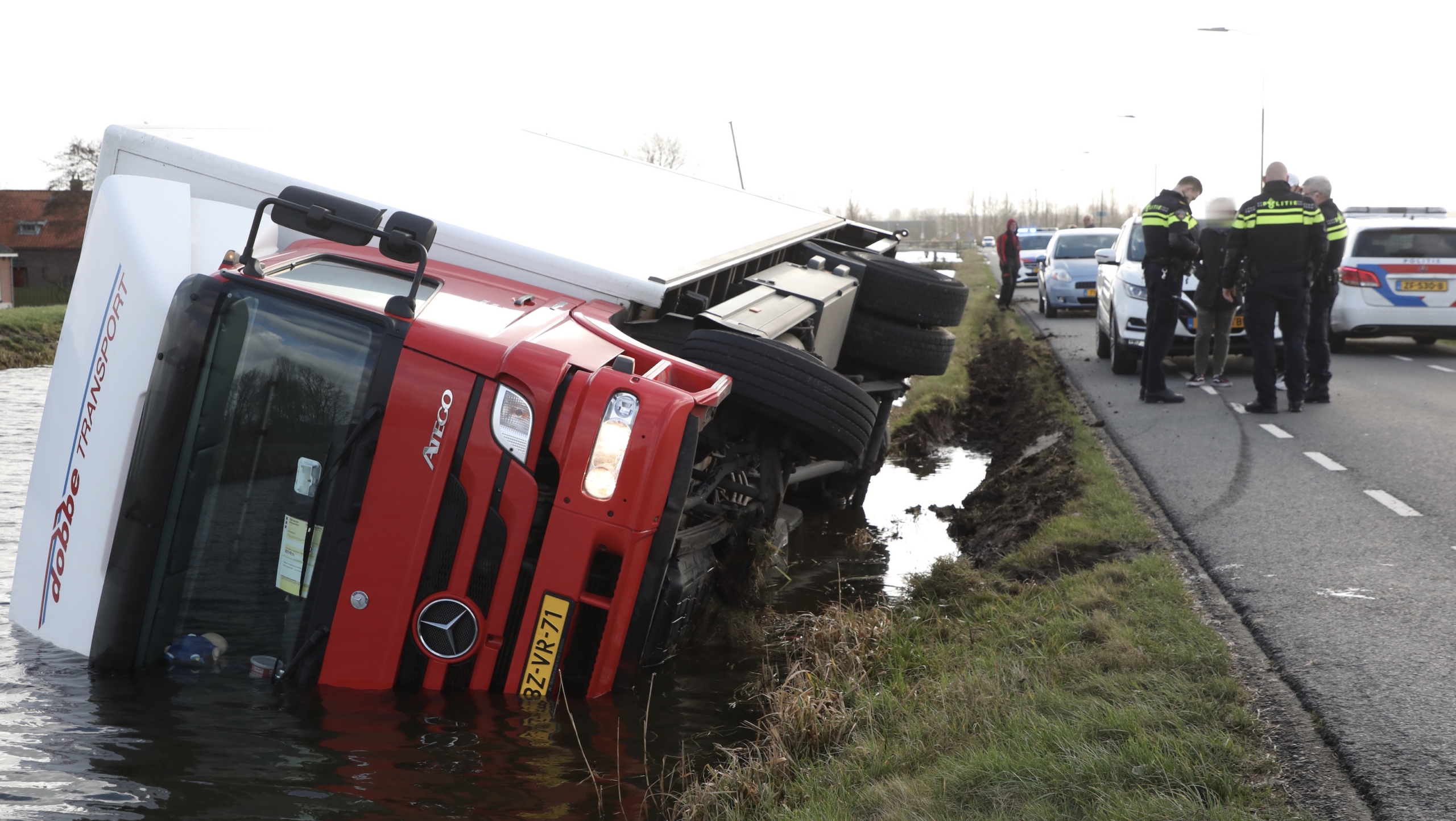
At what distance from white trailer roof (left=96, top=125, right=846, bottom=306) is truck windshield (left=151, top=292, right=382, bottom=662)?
2.88ft

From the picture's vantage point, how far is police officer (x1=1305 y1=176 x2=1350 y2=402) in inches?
416

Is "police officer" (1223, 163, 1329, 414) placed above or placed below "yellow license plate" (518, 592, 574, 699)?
above

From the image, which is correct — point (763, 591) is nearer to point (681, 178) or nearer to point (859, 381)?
point (859, 381)

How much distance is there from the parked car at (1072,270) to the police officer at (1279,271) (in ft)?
37.7

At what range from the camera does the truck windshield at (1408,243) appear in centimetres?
1375

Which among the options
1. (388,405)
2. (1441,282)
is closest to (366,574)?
(388,405)

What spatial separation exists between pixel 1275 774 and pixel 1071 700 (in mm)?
747

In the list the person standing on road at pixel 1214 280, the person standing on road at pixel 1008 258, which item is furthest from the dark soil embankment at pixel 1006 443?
the person standing on road at pixel 1008 258

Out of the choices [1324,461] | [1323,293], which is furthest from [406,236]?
[1323,293]

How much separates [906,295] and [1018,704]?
4.01 metres

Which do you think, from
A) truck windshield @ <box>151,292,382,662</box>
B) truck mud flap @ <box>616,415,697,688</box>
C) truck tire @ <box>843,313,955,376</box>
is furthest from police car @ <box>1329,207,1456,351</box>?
truck windshield @ <box>151,292,382,662</box>

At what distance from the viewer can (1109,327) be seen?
13.9 metres

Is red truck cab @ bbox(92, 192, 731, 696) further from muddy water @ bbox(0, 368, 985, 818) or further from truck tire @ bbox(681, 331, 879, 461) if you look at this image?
truck tire @ bbox(681, 331, 879, 461)

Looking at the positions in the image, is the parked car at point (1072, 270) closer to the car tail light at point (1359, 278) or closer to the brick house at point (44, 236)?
the car tail light at point (1359, 278)
